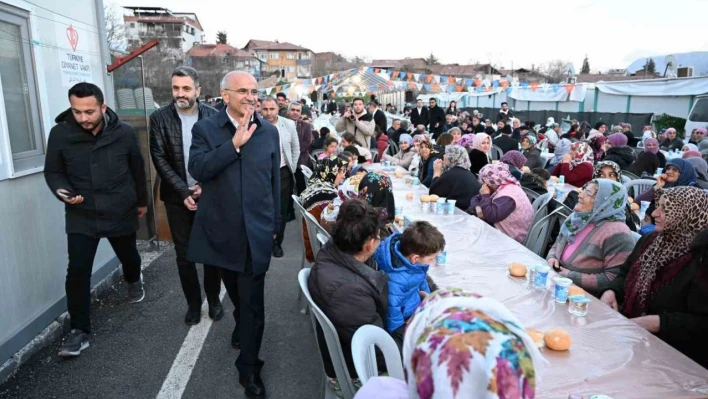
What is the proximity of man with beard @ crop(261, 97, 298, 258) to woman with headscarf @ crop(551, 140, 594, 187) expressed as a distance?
393 centimetres

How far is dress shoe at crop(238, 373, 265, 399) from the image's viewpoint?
9.04ft

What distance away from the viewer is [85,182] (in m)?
3.29

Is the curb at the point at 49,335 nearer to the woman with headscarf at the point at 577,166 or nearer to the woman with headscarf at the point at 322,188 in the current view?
the woman with headscarf at the point at 322,188

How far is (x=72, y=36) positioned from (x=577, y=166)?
248 inches

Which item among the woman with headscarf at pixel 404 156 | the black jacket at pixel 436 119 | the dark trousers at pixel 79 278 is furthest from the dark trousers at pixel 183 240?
the black jacket at pixel 436 119

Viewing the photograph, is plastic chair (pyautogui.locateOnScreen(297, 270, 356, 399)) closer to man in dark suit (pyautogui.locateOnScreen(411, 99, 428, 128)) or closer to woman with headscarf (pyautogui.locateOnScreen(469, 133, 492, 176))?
woman with headscarf (pyautogui.locateOnScreen(469, 133, 492, 176))

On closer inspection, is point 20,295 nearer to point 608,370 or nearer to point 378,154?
point 608,370

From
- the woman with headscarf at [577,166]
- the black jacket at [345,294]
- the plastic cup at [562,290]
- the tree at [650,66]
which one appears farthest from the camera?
the tree at [650,66]

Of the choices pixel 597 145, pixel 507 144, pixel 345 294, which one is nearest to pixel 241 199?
pixel 345 294

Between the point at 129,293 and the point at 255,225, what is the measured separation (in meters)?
2.21

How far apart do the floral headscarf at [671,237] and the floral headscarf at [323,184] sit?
8.36 ft

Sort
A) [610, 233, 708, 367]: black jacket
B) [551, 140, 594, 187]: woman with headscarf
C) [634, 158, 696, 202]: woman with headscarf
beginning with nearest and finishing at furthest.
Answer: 1. [610, 233, 708, 367]: black jacket
2. [634, 158, 696, 202]: woman with headscarf
3. [551, 140, 594, 187]: woman with headscarf

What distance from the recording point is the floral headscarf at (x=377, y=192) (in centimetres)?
386

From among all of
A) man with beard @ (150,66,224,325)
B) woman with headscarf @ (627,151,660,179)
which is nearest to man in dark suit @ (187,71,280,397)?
man with beard @ (150,66,224,325)
